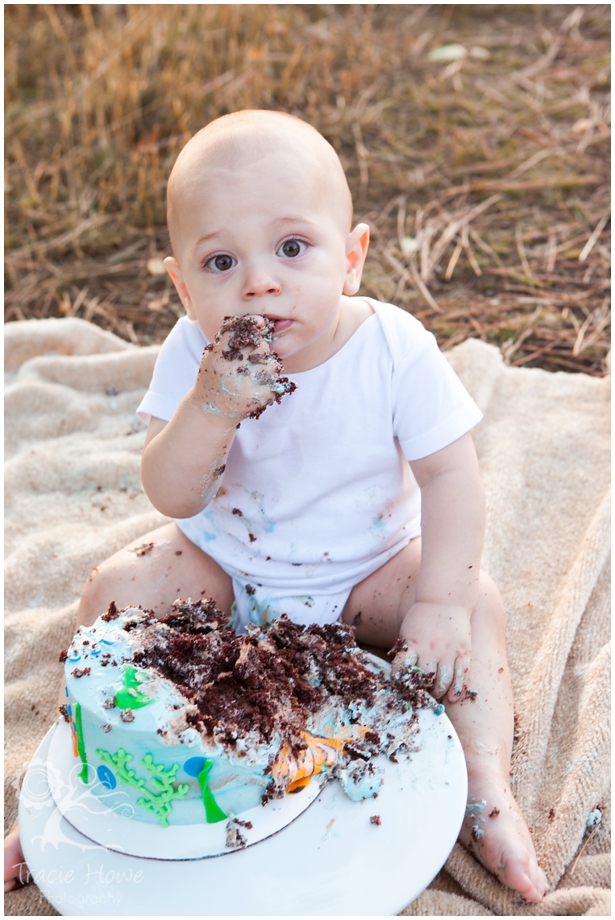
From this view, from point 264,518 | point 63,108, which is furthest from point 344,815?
point 63,108

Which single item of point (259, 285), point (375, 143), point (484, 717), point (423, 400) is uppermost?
point (259, 285)

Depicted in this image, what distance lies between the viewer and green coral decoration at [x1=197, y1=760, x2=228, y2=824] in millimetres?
1277

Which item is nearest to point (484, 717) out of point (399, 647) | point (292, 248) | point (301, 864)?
point (399, 647)

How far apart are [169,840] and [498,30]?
14.5ft

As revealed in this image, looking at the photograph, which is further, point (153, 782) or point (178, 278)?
point (178, 278)

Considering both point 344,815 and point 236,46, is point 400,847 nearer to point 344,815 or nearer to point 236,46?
point 344,815

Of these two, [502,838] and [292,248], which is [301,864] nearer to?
[502,838]

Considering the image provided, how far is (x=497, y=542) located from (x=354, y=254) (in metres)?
0.80

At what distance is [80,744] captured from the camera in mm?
1351

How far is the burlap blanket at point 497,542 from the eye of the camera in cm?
143

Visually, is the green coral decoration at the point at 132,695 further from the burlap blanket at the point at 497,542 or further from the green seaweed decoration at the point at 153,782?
the burlap blanket at the point at 497,542

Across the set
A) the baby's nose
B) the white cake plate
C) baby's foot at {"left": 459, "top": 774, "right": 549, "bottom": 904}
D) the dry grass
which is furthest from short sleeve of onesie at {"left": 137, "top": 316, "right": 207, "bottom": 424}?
the dry grass

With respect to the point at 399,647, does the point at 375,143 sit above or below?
above

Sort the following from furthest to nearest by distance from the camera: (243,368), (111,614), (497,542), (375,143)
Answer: (375,143), (497,542), (111,614), (243,368)
